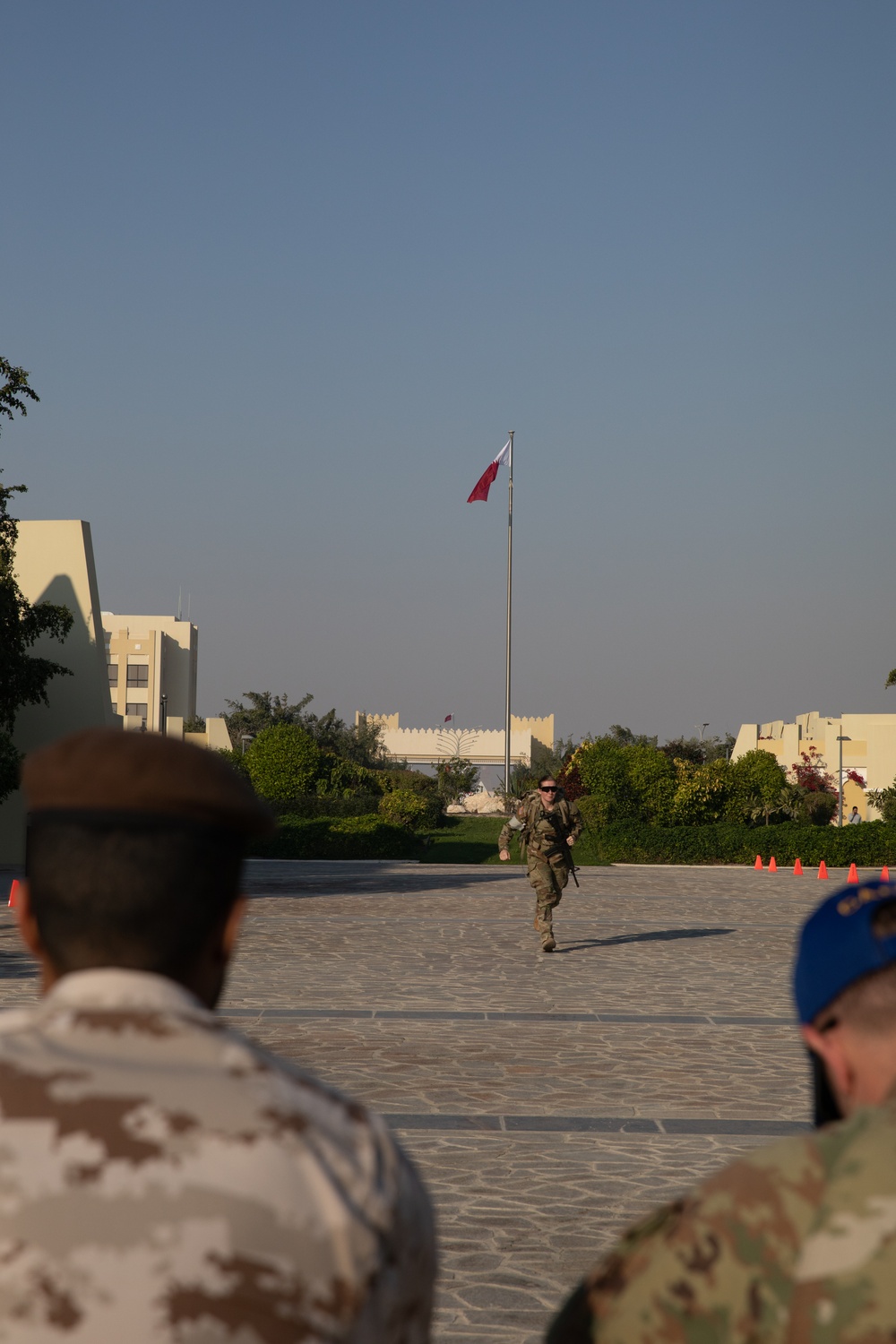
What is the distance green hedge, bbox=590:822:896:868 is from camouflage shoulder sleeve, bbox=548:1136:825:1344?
125 ft

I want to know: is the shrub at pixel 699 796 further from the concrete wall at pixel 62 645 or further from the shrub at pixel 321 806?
the concrete wall at pixel 62 645

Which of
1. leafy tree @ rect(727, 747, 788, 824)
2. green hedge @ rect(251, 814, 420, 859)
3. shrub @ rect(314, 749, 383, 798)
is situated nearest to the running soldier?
green hedge @ rect(251, 814, 420, 859)

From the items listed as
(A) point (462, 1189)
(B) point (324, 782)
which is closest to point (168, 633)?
(B) point (324, 782)

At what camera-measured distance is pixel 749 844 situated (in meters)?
39.5

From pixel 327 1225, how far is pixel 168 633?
10590cm

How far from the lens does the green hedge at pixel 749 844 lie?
38406mm

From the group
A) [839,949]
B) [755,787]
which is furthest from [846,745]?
[839,949]

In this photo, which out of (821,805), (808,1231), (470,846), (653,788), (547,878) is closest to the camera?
(808,1231)

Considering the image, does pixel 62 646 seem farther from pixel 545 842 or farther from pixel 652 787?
pixel 545 842

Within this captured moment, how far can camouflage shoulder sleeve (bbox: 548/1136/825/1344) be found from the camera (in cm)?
149

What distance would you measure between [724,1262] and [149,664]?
338ft

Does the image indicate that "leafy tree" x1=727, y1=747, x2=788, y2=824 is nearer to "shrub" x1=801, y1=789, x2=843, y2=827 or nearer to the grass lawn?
"shrub" x1=801, y1=789, x2=843, y2=827

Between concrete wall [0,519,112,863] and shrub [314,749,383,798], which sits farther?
shrub [314,749,383,798]

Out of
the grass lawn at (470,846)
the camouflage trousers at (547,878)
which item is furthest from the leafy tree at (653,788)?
the camouflage trousers at (547,878)
